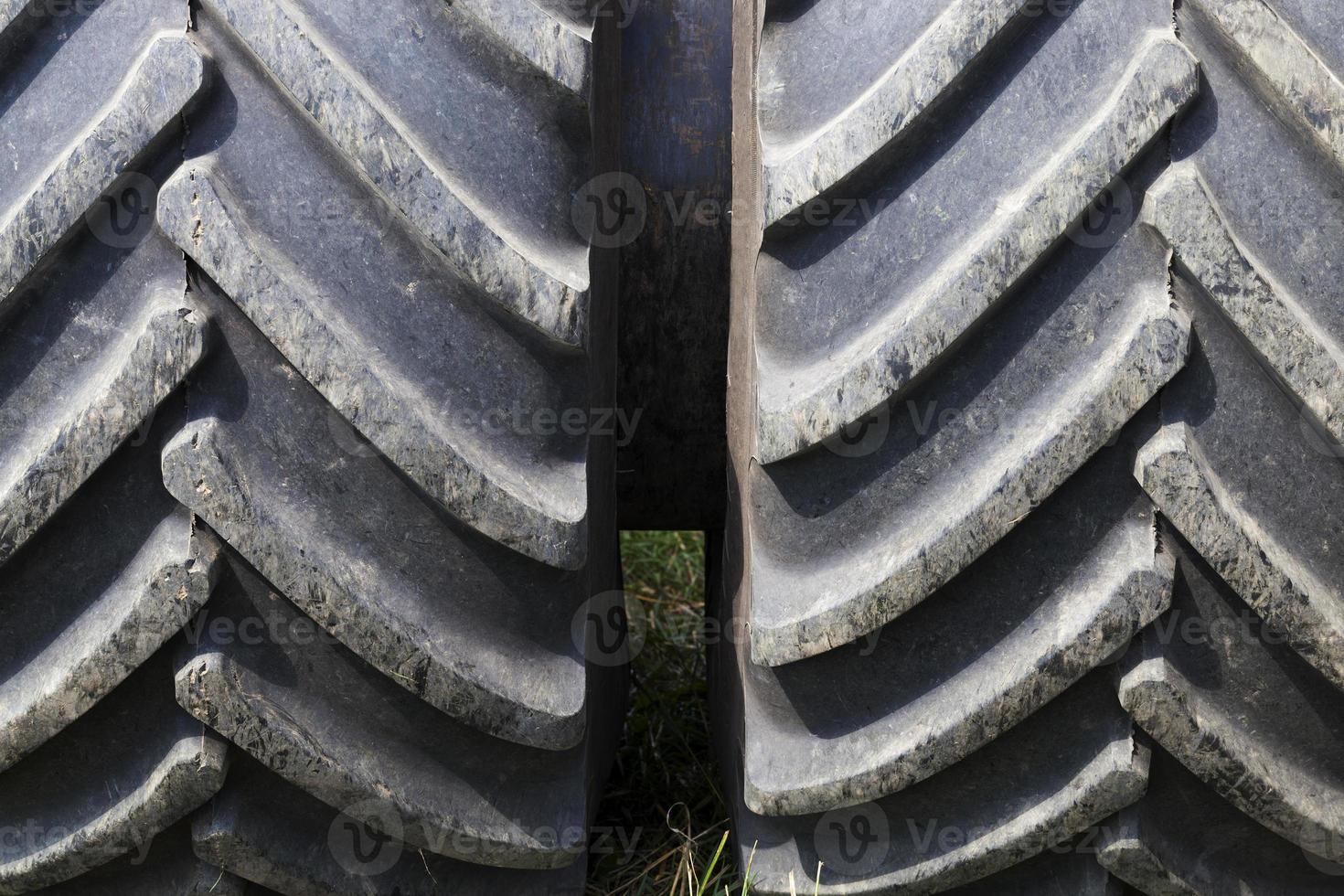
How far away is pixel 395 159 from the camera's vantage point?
35.7 inches

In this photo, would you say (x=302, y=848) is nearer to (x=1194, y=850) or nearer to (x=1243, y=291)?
(x=1194, y=850)

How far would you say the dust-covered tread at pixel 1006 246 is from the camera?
90 centimetres

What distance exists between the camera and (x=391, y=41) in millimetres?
931

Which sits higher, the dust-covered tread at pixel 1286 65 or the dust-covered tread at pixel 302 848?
the dust-covered tread at pixel 1286 65

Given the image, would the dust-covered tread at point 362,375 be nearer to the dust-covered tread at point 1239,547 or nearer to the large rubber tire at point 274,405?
the large rubber tire at point 274,405

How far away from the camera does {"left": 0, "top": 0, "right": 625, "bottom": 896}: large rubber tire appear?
909mm

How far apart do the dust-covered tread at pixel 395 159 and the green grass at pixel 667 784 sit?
23.2 inches

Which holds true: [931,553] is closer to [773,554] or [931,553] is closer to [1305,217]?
[773,554]

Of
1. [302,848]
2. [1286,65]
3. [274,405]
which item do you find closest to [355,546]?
[274,405]

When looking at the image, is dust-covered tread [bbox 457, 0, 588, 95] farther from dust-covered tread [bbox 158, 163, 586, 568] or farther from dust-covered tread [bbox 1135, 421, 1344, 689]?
dust-covered tread [bbox 1135, 421, 1344, 689]

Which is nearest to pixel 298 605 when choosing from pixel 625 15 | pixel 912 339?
pixel 912 339

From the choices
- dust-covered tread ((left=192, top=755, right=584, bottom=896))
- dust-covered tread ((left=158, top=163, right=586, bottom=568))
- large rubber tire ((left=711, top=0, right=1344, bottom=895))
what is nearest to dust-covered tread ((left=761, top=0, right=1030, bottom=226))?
large rubber tire ((left=711, top=0, right=1344, bottom=895))

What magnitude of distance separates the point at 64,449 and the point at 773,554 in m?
0.55

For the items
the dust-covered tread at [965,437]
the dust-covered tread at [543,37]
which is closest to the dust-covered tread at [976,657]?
the dust-covered tread at [965,437]
